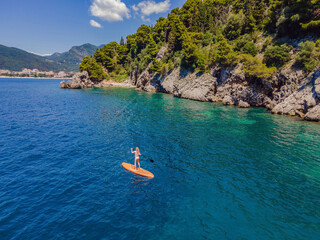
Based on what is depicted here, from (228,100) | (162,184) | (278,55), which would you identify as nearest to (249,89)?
(228,100)

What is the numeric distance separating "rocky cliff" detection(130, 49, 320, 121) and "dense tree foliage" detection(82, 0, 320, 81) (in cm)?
254

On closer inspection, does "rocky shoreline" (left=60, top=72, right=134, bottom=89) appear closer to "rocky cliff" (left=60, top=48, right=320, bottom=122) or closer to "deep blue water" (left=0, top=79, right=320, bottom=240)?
"rocky cliff" (left=60, top=48, right=320, bottom=122)

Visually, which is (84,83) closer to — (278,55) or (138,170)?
(278,55)

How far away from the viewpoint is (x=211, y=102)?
53438 mm

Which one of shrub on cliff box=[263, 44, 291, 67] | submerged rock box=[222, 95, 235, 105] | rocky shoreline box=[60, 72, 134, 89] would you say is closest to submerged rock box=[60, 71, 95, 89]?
rocky shoreline box=[60, 72, 134, 89]

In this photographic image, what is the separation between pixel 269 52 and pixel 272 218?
43661 millimetres

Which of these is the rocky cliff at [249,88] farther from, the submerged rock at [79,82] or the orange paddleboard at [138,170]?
the submerged rock at [79,82]

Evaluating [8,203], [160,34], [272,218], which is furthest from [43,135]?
[160,34]

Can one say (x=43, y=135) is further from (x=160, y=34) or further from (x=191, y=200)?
(x=160, y=34)

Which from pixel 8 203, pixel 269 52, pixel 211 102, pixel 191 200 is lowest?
pixel 8 203

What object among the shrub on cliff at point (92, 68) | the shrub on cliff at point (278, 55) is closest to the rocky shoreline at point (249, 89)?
the shrub on cliff at point (278, 55)

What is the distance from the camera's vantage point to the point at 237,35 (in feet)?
186

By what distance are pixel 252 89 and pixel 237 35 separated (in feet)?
76.0

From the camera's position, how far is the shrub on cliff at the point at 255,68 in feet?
133
